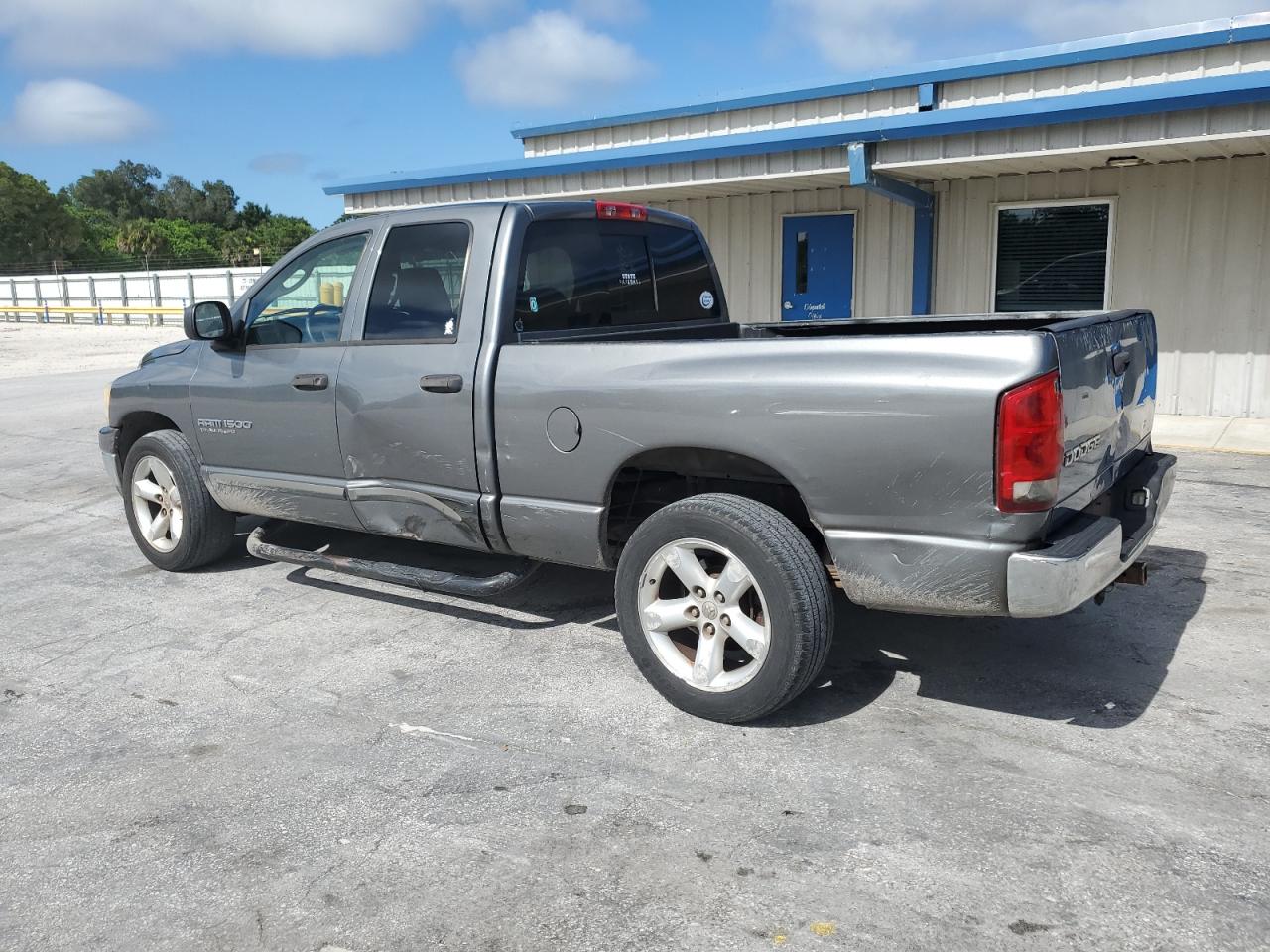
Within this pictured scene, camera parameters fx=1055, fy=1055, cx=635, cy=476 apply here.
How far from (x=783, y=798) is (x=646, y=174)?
31.2 feet

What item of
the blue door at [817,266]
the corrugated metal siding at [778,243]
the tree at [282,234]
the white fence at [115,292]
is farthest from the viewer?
the tree at [282,234]

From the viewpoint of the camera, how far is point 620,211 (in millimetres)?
4988

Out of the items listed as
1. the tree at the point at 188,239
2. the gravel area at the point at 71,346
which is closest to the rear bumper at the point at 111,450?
the gravel area at the point at 71,346

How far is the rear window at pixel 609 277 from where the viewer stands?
15.0ft

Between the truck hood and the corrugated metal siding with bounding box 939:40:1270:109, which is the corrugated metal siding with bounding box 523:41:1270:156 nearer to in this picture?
the corrugated metal siding with bounding box 939:40:1270:109

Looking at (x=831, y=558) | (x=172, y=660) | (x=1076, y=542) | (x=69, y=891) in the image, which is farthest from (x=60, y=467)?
(x=1076, y=542)

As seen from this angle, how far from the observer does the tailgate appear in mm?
3350

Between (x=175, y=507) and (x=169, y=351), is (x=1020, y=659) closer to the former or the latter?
(x=175, y=507)

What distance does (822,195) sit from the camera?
12.5 m

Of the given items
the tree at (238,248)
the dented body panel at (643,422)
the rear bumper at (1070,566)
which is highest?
the tree at (238,248)

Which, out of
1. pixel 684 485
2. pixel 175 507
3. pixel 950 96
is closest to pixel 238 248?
pixel 950 96

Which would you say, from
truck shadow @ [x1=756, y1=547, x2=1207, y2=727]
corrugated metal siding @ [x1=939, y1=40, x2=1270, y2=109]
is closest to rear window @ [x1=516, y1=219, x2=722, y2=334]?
truck shadow @ [x1=756, y1=547, x2=1207, y2=727]

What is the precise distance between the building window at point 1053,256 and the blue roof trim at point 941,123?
1255 mm

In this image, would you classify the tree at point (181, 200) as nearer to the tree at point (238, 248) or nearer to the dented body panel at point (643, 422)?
the tree at point (238, 248)
